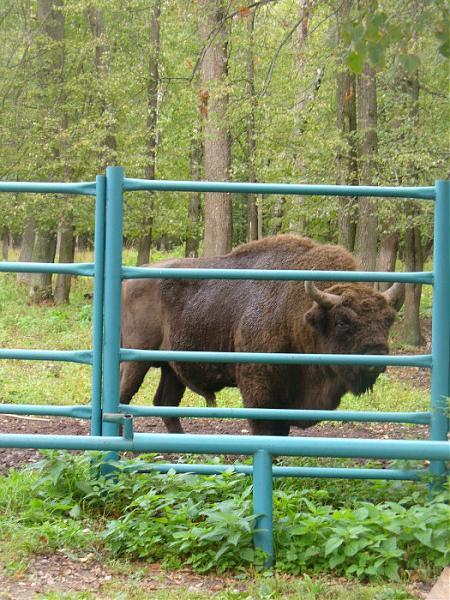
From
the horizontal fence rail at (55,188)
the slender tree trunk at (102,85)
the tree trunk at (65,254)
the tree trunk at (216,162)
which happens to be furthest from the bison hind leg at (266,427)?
the tree trunk at (65,254)

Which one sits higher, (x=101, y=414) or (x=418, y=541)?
(x=101, y=414)

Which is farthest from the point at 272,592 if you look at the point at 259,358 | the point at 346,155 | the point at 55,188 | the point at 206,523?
the point at 346,155

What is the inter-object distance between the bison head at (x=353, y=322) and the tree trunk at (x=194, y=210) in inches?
807

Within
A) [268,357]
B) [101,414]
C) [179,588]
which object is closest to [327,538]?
[179,588]

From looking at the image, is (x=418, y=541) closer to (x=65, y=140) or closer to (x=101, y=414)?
(x=101, y=414)

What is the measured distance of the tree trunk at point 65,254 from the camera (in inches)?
877

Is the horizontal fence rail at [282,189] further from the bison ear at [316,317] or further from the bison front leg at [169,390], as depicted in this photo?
the bison front leg at [169,390]

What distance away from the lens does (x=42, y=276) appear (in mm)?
23297

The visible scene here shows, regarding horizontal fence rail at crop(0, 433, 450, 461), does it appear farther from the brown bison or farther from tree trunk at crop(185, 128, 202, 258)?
tree trunk at crop(185, 128, 202, 258)

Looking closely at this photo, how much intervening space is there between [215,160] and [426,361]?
41.2 ft

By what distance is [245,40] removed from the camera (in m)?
17.0

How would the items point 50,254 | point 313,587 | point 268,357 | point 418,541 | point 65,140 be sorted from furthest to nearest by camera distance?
Answer: point 50,254 < point 65,140 < point 268,357 < point 418,541 < point 313,587

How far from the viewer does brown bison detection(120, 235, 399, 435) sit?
672cm

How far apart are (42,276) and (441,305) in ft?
63.8
